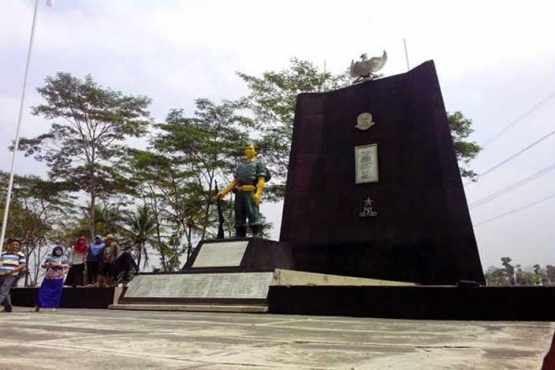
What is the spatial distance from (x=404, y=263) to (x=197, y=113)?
46.8 feet

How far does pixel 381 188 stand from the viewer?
11.8 meters

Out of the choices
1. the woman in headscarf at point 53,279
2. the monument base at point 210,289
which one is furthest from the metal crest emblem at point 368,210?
the woman in headscarf at point 53,279

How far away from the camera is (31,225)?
2364cm

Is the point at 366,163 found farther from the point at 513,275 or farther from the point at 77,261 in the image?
the point at 513,275

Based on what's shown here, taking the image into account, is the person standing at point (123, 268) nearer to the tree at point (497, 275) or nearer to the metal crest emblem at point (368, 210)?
the metal crest emblem at point (368, 210)

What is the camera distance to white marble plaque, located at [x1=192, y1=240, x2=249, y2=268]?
8.98 meters

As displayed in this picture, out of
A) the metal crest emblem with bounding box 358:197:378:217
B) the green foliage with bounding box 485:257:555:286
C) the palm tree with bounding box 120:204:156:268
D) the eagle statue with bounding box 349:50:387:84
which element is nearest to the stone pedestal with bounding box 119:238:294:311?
Result: the metal crest emblem with bounding box 358:197:378:217

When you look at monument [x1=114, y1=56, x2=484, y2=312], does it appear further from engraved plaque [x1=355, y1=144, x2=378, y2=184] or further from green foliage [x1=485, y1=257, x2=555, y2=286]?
green foliage [x1=485, y1=257, x2=555, y2=286]

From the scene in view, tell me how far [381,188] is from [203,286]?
18.4ft

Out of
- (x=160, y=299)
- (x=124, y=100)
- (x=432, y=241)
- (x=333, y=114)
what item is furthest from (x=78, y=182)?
(x=432, y=241)

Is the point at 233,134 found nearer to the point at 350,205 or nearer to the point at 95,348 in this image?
the point at 350,205

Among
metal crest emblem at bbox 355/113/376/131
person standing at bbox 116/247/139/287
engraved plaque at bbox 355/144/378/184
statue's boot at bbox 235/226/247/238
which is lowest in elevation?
person standing at bbox 116/247/139/287

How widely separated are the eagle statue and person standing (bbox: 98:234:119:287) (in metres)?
8.24

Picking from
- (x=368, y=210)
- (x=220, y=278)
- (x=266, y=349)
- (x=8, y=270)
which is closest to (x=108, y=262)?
(x=8, y=270)
